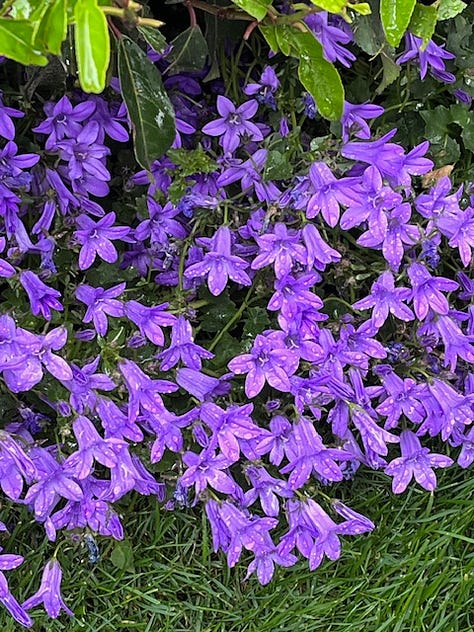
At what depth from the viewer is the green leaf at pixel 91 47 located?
2.09ft

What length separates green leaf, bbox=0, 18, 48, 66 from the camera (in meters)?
0.72

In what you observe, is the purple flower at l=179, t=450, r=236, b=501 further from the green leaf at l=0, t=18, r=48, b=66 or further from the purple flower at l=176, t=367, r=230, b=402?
the green leaf at l=0, t=18, r=48, b=66

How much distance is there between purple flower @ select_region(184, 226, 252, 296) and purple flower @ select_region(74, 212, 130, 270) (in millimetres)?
118

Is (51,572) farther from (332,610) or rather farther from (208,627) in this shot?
(332,610)

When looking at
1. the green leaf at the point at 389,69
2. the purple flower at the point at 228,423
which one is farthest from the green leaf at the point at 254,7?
the purple flower at the point at 228,423

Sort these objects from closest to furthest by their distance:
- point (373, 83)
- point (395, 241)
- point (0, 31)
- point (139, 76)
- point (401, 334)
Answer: point (0, 31)
point (139, 76)
point (395, 241)
point (401, 334)
point (373, 83)

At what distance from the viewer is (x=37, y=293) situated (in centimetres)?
119


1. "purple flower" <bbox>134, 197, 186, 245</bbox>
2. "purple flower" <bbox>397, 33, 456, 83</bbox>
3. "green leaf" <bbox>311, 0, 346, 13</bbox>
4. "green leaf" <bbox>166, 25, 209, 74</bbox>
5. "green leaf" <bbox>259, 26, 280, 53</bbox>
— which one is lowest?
"purple flower" <bbox>134, 197, 186, 245</bbox>

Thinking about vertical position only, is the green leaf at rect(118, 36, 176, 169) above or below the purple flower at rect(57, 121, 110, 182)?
above

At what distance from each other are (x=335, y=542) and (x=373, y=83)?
816 mm

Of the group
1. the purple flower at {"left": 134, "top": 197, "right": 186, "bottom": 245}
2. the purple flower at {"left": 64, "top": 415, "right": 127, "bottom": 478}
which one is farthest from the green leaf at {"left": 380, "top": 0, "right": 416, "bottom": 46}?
the purple flower at {"left": 64, "top": 415, "right": 127, "bottom": 478}

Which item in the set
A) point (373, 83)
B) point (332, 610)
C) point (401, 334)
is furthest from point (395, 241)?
point (332, 610)

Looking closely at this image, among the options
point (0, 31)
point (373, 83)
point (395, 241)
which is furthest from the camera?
point (373, 83)

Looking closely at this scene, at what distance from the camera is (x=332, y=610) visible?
4.81 ft
